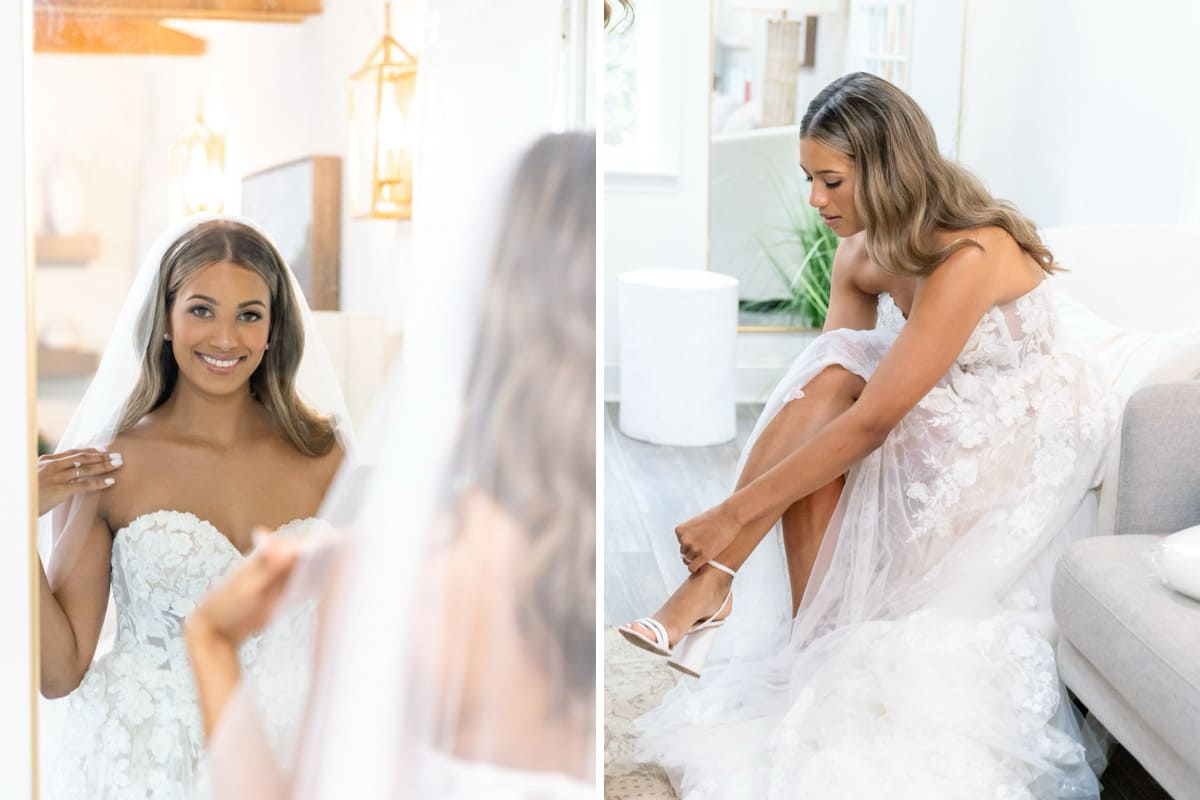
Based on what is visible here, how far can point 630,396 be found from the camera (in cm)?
404

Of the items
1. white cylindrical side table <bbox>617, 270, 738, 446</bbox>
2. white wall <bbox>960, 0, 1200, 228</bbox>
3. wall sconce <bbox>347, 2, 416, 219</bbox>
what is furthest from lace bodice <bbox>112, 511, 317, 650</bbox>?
white wall <bbox>960, 0, 1200, 228</bbox>

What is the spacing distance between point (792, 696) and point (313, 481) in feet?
3.02

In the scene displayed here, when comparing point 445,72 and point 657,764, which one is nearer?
point 445,72

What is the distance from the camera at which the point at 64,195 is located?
1.21m

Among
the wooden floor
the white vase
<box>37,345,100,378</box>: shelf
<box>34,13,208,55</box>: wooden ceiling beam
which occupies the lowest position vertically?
the wooden floor

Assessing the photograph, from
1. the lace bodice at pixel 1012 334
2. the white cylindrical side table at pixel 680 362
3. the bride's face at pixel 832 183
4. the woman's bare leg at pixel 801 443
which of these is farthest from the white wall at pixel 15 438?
the white cylindrical side table at pixel 680 362

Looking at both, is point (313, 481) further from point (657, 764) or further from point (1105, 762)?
point (1105, 762)

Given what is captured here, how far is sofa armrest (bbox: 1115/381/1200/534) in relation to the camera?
1759 mm

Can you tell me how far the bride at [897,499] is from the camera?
1.81 m

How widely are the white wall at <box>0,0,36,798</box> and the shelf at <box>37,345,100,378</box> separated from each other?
0.7 inches

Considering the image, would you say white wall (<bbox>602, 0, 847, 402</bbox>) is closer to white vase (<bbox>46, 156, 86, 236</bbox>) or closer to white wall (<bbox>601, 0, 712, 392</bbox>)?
white wall (<bbox>601, 0, 712, 392</bbox>)

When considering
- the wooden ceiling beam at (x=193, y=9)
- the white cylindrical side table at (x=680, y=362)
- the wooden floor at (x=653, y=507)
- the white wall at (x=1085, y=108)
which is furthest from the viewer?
the white cylindrical side table at (x=680, y=362)

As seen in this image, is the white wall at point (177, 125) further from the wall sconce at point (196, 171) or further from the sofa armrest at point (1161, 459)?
the sofa armrest at point (1161, 459)

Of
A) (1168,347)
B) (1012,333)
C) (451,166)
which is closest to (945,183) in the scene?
(1012,333)
